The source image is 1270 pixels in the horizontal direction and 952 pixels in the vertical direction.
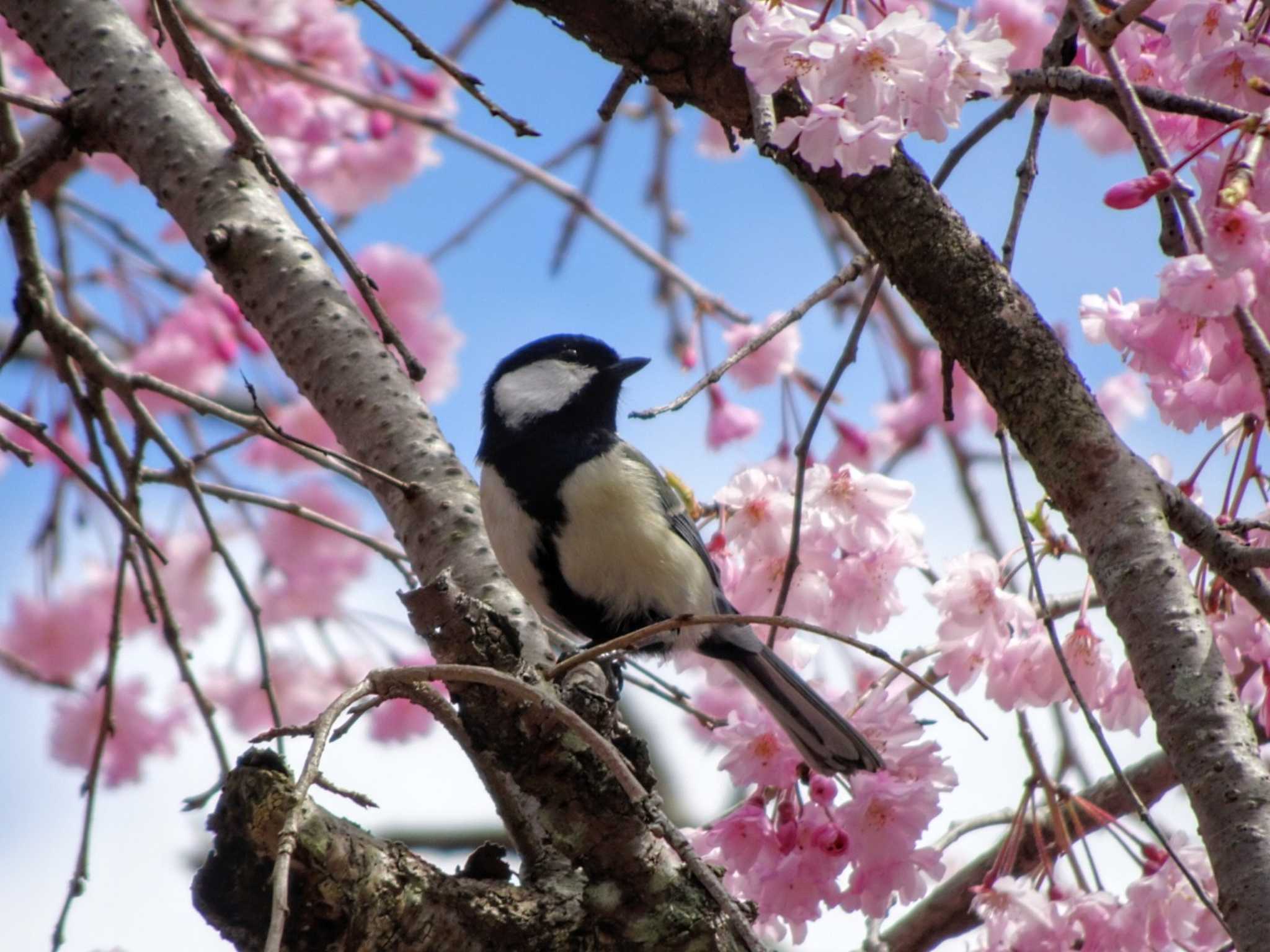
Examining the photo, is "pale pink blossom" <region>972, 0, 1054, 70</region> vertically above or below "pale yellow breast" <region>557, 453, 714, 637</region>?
above

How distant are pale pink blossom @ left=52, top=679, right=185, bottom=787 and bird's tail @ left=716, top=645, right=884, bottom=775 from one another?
274 centimetres

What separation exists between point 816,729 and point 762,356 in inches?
66.7

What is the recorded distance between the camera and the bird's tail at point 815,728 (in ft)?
6.73

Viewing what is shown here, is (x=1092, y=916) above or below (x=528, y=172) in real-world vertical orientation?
below

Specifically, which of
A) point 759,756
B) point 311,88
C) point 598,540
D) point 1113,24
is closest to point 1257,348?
point 1113,24

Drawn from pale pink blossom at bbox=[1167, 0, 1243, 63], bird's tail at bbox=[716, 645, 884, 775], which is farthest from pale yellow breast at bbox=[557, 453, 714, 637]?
pale pink blossom at bbox=[1167, 0, 1243, 63]

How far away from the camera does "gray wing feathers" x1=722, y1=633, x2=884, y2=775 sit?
205cm

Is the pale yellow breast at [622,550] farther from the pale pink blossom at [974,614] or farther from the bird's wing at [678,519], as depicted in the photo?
the pale pink blossom at [974,614]

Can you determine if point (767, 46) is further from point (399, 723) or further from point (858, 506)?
point (399, 723)

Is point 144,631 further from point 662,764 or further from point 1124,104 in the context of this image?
point 1124,104

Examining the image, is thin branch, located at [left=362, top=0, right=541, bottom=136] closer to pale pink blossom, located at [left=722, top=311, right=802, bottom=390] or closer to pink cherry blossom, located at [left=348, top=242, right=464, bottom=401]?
pale pink blossom, located at [left=722, top=311, right=802, bottom=390]

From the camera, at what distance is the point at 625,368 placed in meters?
3.18

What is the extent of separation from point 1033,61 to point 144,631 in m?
3.51

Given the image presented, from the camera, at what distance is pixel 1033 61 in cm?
410
